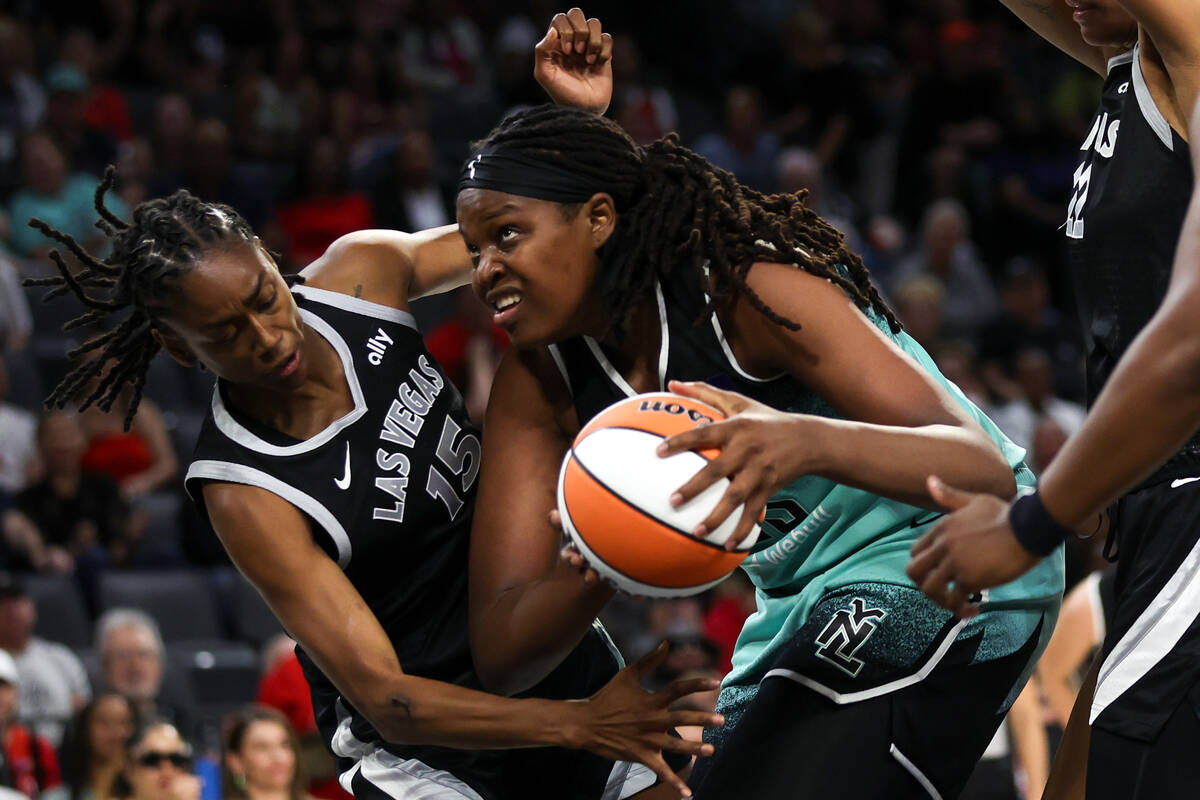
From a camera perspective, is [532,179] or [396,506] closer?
[532,179]

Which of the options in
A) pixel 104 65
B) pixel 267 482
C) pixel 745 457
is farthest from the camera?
pixel 104 65

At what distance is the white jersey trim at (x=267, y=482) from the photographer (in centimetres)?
295

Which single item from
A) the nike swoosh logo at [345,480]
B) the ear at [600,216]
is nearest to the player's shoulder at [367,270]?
the nike swoosh logo at [345,480]

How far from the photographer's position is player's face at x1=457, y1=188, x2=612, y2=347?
2855 mm

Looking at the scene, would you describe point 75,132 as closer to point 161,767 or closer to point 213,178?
point 213,178

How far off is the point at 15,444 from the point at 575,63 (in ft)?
17.0

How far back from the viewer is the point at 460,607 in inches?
128

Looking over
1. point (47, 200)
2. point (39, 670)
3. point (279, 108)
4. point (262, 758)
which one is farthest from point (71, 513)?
point (279, 108)

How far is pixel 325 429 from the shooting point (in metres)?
3.10

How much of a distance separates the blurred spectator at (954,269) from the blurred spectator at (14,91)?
548 cm

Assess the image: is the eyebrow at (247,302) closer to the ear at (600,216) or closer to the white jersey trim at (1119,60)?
the ear at (600,216)

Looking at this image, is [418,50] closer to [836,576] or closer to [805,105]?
[805,105]

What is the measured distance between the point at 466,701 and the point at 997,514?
3.41 ft

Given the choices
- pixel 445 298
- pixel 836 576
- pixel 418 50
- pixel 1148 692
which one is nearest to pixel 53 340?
pixel 445 298
